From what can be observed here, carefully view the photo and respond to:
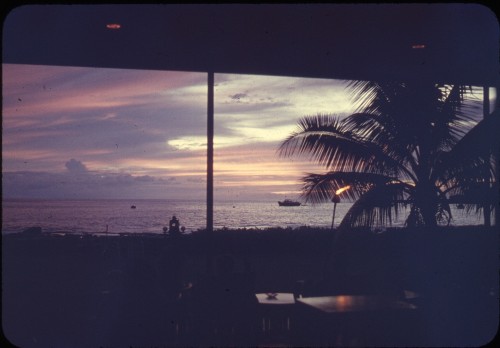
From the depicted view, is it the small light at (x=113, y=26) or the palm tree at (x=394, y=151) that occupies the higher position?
the small light at (x=113, y=26)

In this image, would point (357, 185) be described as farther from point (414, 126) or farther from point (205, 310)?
point (205, 310)

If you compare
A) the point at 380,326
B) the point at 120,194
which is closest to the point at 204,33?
the point at 380,326

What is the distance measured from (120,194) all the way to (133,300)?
562 cm

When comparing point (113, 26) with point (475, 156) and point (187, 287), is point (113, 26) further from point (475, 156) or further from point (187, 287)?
point (475, 156)

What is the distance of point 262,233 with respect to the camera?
12766 mm

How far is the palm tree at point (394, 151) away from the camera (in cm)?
552

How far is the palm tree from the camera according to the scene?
5520 millimetres

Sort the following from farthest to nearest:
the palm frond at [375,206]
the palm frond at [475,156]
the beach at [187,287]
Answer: the palm frond at [375,206]
the palm frond at [475,156]
the beach at [187,287]

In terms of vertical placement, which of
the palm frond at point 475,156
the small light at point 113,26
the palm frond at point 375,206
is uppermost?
the small light at point 113,26

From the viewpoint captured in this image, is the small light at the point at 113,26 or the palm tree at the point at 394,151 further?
the palm tree at the point at 394,151

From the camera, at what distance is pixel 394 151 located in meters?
5.72

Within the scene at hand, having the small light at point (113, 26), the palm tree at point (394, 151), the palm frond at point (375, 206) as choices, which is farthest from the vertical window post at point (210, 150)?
the palm frond at point (375, 206)

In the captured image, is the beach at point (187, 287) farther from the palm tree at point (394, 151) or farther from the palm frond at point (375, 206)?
the palm tree at point (394, 151)

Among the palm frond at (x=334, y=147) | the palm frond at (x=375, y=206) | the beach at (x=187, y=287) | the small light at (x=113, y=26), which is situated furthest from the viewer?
the palm frond at (x=334, y=147)
